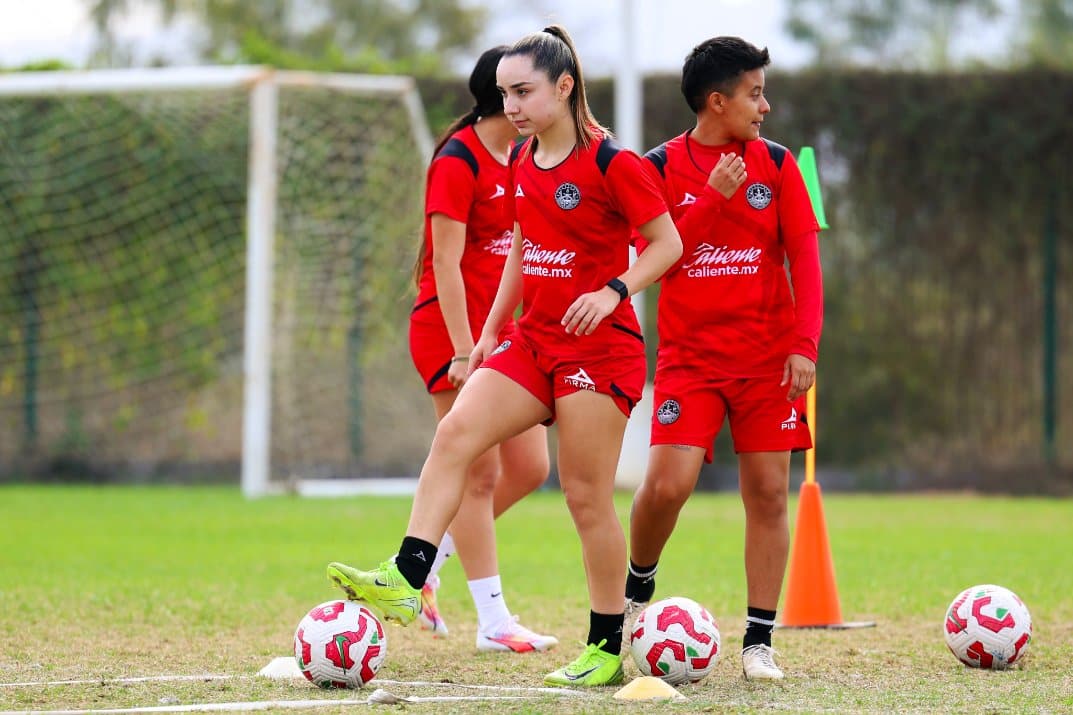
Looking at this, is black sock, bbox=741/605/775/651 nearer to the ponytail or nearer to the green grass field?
the green grass field

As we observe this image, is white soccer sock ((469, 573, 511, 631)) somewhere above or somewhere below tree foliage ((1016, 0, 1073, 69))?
below

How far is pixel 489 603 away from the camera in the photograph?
19.0 ft

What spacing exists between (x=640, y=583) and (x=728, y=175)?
5.36ft

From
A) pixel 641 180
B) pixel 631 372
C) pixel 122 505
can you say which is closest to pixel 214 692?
pixel 631 372

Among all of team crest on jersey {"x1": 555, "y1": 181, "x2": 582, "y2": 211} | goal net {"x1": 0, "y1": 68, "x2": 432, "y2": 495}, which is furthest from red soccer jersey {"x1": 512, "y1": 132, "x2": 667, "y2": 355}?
goal net {"x1": 0, "y1": 68, "x2": 432, "y2": 495}

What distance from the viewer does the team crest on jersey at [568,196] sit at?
188 inches

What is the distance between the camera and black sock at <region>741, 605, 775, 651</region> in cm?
511

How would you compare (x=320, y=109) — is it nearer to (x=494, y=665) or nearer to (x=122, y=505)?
(x=122, y=505)

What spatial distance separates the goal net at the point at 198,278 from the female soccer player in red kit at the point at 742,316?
8.83 metres

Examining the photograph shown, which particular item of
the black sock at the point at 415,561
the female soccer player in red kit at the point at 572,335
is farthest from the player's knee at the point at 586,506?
the black sock at the point at 415,561

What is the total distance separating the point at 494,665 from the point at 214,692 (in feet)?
3.86

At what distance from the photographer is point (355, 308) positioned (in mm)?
14875

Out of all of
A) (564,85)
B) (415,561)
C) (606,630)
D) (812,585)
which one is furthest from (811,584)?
(564,85)

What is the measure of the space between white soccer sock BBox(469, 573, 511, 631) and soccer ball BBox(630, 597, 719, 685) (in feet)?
3.31
